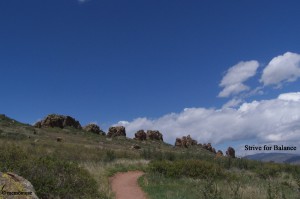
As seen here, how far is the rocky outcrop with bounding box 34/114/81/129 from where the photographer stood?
75681 millimetres

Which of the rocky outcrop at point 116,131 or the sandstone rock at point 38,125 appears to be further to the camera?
the rocky outcrop at point 116,131

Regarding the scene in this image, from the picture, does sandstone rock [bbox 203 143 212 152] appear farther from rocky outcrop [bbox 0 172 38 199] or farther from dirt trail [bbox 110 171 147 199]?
rocky outcrop [bbox 0 172 38 199]

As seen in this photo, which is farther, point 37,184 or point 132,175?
point 132,175

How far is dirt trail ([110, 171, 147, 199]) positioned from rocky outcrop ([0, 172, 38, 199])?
21.7ft

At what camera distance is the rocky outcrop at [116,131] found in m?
85.2

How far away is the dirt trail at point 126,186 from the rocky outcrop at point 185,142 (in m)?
62.5

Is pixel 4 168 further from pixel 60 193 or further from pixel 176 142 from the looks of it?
pixel 176 142

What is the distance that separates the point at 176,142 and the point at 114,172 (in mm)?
65114

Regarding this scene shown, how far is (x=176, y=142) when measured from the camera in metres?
86.1

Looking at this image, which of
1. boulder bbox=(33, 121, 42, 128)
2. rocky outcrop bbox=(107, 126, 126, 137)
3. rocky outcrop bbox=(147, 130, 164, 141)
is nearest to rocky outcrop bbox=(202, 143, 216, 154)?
rocky outcrop bbox=(147, 130, 164, 141)

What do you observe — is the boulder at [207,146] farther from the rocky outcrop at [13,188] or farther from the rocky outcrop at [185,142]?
the rocky outcrop at [13,188]

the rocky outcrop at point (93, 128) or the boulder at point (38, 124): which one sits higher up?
the rocky outcrop at point (93, 128)

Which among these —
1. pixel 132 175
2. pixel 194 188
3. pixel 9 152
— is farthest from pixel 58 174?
pixel 132 175

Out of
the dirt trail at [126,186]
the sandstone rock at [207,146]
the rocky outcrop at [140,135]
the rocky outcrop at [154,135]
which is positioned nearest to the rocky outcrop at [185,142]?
the sandstone rock at [207,146]
